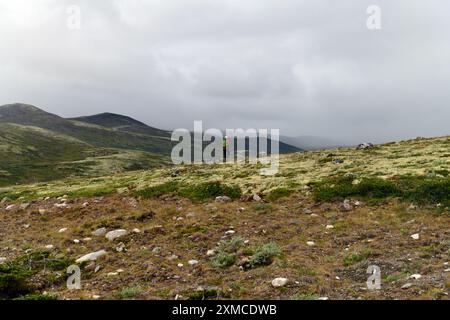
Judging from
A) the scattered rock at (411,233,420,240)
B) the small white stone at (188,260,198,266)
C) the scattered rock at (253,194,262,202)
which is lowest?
the small white stone at (188,260,198,266)

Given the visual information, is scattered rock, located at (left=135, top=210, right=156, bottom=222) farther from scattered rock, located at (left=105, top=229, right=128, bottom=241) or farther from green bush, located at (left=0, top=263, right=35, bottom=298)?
green bush, located at (left=0, top=263, right=35, bottom=298)

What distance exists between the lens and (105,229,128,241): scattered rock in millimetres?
20703

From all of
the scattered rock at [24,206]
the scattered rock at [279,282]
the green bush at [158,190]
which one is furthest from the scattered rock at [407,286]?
the scattered rock at [24,206]

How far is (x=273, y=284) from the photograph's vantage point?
12938mm

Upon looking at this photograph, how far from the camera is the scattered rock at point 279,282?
1287 centimetres

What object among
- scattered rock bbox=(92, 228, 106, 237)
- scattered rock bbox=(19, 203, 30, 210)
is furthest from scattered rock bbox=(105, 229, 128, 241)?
scattered rock bbox=(19, 203, 30, 210)

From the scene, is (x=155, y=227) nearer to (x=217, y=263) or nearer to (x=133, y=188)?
(x=217, y=263)

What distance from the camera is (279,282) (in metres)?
13.0

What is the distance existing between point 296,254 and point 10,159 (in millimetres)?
200239

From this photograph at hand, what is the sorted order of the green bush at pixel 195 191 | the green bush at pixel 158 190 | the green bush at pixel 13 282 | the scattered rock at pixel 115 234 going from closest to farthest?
the green bush at pixel 13 282
the scattered rock at pixel 115 234
the green bush at pixel 195 191
the green bush at pixel 158 190

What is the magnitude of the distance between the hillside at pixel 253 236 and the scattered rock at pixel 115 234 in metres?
0.10

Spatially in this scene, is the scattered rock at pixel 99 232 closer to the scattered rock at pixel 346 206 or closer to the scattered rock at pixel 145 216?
the scattered rock at pixel 145 216

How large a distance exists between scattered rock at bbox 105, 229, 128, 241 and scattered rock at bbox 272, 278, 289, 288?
10436 millimetres

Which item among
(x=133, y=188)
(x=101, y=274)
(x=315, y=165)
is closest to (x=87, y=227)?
(x=101, y=274)
